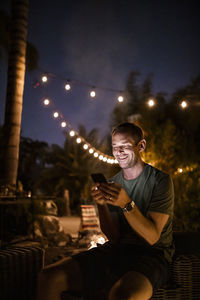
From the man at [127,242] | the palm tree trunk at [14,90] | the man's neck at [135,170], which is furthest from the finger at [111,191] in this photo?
the palm tree trunk at [14,90]

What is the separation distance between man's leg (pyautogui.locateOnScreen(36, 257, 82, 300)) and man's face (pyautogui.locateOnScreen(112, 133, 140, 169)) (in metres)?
0.74

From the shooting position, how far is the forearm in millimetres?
1732

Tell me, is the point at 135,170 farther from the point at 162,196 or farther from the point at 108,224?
the point at 108,224

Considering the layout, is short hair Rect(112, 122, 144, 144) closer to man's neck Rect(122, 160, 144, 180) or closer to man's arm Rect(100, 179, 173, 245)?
man's neck Rect(122, 160, 144, 180)

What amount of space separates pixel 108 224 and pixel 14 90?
208 inches

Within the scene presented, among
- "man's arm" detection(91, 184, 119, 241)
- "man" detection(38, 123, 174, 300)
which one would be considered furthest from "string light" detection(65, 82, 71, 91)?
"man's arm" detection(91, 184, 119, 241)

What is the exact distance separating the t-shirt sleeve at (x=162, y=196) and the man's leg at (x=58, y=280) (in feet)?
2.02

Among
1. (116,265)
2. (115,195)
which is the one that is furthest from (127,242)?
(115,195)

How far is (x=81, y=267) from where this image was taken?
5.26 ft

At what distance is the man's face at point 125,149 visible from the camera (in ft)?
5.74

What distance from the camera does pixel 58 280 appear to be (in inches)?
58.7

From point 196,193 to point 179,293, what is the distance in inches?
166

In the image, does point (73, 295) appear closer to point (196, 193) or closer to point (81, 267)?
point (81, 267)

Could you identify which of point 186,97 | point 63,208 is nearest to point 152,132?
point 186,97
